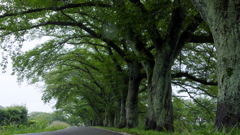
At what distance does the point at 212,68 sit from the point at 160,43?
274 inches

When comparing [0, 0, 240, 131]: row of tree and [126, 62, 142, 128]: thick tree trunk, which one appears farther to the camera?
[126, 62, 142, 128]: thick tree trunk

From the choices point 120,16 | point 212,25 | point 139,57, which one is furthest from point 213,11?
point 139,57

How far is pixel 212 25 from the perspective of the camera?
16.7 feet

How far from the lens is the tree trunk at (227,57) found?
4492 millimetres

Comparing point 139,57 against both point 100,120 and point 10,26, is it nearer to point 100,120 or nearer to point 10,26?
point 10,26

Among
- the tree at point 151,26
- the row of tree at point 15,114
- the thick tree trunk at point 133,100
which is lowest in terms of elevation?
the row of tree at point 15,114

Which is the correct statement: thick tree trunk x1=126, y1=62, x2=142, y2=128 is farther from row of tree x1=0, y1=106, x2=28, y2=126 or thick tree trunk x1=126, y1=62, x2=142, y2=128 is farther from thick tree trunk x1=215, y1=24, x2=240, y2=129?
row of tree x1=0, y1=106, x2=28, y2=126

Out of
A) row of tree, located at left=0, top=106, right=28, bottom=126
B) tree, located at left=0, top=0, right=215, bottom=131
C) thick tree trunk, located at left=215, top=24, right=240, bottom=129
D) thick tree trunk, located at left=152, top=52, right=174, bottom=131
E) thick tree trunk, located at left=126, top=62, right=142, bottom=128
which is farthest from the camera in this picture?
row of tree, located at left=0, top=106, right=28, bottom=126

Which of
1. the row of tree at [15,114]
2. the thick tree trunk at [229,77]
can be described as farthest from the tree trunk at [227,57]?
the row of tree at [15,114]

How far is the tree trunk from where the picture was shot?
4.49m

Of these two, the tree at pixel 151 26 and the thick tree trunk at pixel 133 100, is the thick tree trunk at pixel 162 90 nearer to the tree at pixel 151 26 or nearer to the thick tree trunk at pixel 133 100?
the tree at pixel 151 26

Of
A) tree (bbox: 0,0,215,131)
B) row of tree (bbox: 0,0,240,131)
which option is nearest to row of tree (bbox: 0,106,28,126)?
row of tree (bbox: 0,0,240,131)

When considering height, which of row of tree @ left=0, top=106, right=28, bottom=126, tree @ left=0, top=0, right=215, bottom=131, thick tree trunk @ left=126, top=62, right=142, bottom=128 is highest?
tree @ left=0, top=0, right=215, bottom=131

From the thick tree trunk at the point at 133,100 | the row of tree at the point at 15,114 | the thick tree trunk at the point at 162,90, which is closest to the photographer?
the thick tree trunk at the point at 162,90
